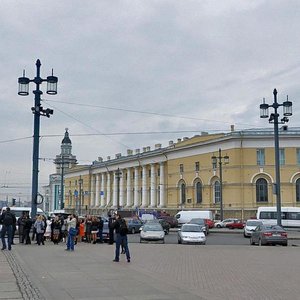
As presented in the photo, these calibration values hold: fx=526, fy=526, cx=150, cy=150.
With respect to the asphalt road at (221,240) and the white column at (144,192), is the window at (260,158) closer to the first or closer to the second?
the white column at (144,192)

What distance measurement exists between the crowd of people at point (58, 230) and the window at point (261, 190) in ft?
182

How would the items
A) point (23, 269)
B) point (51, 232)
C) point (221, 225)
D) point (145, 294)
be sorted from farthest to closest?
point (221, 225), point (51, 232), point (23, 269), point (145, 294)

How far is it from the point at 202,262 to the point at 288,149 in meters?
68.3

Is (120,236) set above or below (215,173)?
below

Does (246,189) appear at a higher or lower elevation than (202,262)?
higher

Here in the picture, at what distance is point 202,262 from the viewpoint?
19.5 meters

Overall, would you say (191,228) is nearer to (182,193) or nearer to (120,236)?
(120,236)

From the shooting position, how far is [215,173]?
88.9 m

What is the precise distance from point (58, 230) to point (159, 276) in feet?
49.7

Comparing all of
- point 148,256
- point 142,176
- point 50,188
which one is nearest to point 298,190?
point 142,176

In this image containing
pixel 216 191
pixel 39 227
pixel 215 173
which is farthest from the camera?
pixel 216 191

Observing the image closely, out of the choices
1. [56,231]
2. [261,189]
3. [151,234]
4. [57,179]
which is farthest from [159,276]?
[57,179]

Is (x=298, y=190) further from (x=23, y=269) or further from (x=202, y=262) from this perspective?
(x=23, y=269)

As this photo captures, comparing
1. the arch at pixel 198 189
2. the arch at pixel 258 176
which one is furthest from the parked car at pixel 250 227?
the arch at pixel 198 189
